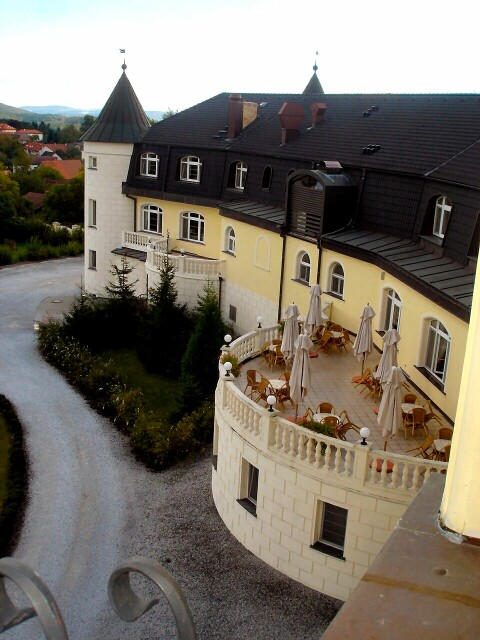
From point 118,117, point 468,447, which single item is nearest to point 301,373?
point 468,447

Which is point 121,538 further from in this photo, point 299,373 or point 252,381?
point 299,373

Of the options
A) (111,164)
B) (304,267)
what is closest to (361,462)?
(304,267)

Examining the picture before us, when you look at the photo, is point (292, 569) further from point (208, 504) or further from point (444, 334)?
point (444, 334)

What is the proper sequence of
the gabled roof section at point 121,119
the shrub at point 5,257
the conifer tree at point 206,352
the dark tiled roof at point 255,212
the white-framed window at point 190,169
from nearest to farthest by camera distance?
the conifer tree at point 206,352 < the dark tiled roof at point 255,212 < the white-framed window at point 190,169 < the gabled roof section at point 121,119 < the shrub at point 5,257

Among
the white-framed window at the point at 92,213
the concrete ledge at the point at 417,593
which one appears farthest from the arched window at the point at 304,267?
the concrete ledge at the point at 417,593

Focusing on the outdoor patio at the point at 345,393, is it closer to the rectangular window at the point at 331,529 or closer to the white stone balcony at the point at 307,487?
the white stone balcony at the point at 307,487

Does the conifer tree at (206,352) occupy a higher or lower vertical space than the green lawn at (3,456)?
higher
